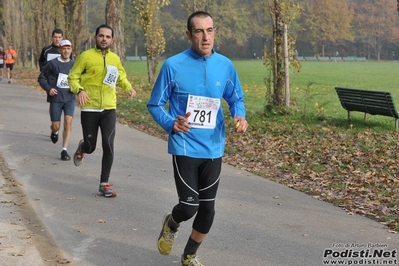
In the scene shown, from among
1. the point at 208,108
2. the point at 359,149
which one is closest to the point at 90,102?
the point at 208,108

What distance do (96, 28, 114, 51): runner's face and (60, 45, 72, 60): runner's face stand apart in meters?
2.75

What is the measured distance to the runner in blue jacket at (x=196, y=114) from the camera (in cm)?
581

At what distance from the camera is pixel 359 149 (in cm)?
1266

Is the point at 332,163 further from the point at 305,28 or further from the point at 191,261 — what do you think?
the point at 305,28

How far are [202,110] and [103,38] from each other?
373cm

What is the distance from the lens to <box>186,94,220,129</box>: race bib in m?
5.82

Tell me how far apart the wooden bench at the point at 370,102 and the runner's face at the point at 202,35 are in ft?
31.4

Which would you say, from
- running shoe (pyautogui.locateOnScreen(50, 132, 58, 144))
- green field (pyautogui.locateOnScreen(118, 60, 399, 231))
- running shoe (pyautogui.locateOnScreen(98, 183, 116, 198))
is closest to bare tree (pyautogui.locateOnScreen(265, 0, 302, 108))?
green field (pyautogui.locateOnScreen(118, 60, 399, 231))

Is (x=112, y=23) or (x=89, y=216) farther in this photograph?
(x=112, y=23)

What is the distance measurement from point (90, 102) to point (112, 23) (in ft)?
64.8

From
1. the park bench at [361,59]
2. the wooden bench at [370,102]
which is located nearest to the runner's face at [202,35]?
the wooden bench at [370,102]

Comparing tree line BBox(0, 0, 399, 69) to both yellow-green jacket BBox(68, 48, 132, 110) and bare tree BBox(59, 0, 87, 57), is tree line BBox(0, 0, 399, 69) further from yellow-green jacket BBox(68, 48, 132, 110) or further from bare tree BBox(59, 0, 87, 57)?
yellow-green jacket BBox(68, 48, 132, 110)

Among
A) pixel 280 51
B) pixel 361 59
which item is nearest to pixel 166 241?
pixel 280 51

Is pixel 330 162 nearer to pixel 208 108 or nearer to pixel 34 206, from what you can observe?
pixel 34 206
